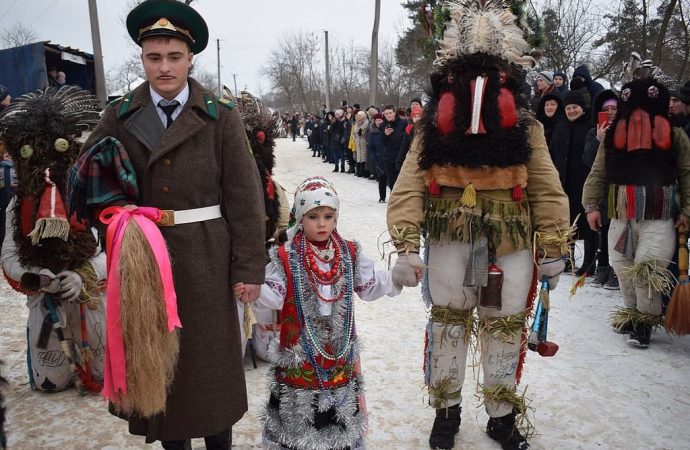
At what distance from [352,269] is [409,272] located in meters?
0.29

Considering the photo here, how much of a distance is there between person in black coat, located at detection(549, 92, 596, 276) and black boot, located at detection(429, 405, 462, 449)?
12.7 feet

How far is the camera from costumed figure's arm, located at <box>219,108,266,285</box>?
2.41 metres

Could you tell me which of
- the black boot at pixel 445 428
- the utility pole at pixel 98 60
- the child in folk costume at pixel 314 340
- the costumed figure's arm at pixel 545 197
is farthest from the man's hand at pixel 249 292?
the utility pole at pixel 98 60

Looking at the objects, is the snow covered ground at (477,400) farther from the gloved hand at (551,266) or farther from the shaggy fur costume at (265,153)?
the shaggy fur costume at (265,153)

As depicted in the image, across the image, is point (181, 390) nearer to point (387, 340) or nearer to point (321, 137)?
point (387, 340)

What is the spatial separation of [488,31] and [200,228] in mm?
1758

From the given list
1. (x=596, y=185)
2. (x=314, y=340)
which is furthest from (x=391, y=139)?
(x=314, y=340)

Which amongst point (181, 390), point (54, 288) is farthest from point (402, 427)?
point (54, 288)

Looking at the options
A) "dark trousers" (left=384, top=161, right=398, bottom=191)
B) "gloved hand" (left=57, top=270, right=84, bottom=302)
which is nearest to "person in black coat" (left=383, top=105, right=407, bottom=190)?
"dark trousers" (left=384, top=161, right=398, bottom=191)

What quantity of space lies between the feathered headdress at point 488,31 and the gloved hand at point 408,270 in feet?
3.51

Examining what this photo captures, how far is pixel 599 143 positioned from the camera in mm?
5664

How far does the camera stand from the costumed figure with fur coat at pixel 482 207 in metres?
2.76

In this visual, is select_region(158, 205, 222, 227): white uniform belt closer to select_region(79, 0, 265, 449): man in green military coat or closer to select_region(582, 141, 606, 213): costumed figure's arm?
select_region(79, 0, 265, 449): man in green military coat

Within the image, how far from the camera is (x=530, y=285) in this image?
9.69 feet
